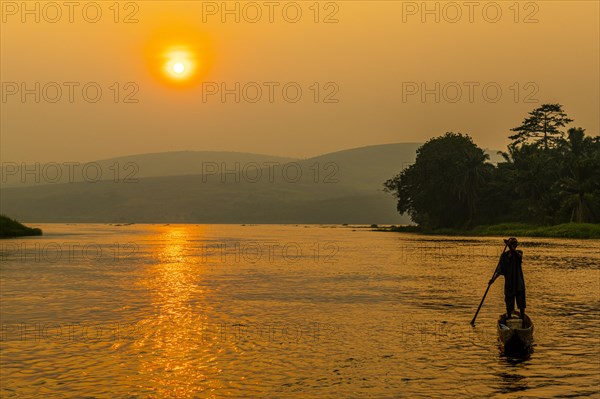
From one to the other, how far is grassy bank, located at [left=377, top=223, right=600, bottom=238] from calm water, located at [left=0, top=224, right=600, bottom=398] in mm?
65304

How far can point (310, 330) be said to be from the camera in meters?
22.0

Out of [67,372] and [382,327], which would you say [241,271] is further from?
[67,372]

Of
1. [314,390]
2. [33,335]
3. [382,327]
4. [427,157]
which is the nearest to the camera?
[314,390]

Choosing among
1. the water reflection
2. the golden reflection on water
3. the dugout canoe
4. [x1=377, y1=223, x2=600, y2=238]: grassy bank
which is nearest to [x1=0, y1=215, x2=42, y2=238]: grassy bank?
[x1=377, y1=223, x2=600, y2=238]: grassy bank

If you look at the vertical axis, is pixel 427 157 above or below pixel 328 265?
above

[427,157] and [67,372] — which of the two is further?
[427,157]

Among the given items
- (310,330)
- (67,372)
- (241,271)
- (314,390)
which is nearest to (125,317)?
(310,330)

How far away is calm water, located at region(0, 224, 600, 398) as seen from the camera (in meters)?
14.8

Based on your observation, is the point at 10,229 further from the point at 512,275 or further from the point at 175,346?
the point at 512,275

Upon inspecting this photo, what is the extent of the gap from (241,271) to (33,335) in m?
26.0

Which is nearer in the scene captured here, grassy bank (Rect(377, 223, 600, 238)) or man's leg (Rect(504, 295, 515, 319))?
man's leg (Rect(504, 295, 515, 319))

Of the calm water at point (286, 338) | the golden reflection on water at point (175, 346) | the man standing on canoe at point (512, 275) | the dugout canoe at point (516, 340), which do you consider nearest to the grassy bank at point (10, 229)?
the calm water at point (286, 338)

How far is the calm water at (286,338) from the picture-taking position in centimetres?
1480

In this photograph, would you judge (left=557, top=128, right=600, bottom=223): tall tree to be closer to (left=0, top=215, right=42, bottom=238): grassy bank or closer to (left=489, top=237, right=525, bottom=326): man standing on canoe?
(left=0, top=215, right=42, bottom=238): grassy bank
